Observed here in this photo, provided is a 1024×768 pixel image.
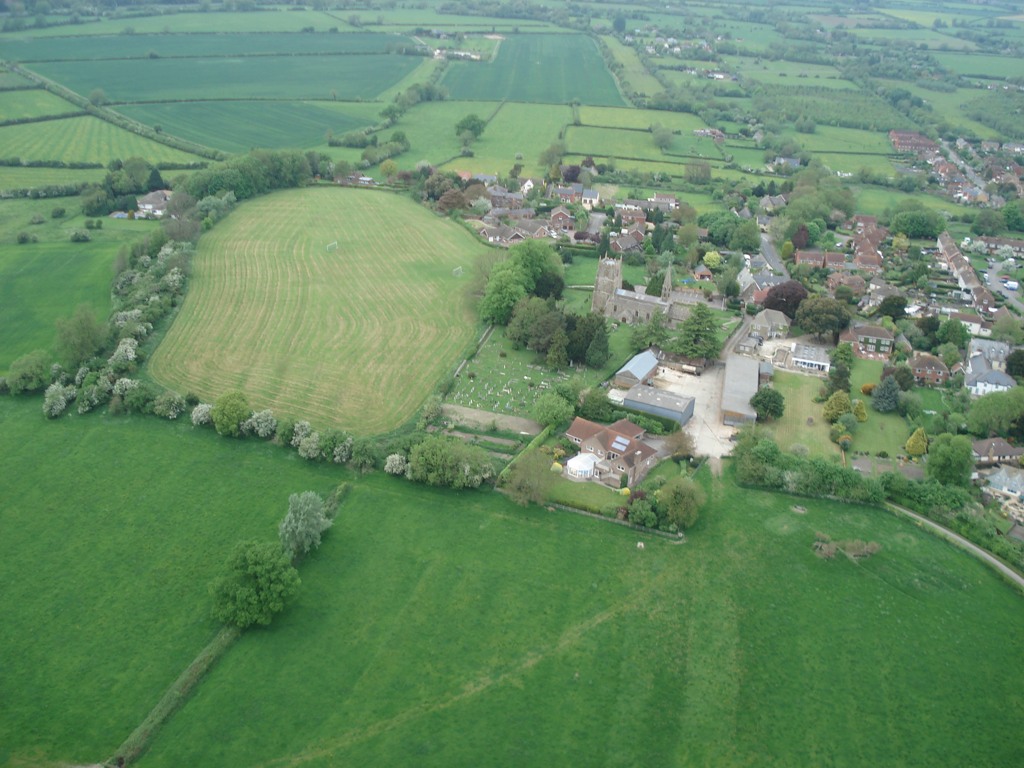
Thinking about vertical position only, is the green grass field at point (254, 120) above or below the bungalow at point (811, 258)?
below

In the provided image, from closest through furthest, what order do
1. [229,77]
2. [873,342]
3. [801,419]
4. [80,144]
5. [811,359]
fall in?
[801,419], [811,359], [873,342], [80,144], [229,77]

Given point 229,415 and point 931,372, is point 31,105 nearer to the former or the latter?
point 229,415

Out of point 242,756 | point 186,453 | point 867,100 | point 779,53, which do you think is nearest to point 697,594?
point 242,756

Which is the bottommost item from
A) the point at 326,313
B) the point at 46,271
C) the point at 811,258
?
the point at 46,271

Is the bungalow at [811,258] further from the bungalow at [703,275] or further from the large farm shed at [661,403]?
the large farm shed at [661,403]

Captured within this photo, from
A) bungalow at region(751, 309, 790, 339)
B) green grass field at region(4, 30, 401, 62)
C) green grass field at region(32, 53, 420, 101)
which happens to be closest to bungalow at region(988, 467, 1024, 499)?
bungalow at region(751, 309, 790, 339)

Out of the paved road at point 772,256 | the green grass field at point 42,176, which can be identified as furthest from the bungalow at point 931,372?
the green grass field at point 42,176

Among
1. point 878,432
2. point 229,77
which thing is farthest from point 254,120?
point 878,432

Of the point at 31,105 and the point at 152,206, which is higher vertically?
the point at 31,105
